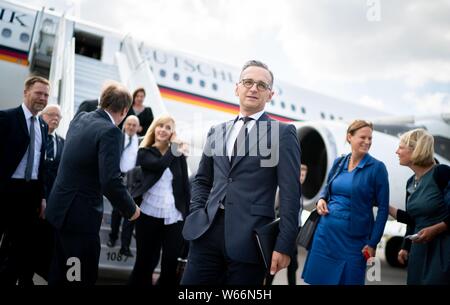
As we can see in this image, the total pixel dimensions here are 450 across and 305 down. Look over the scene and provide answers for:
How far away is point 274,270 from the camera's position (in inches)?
60.0

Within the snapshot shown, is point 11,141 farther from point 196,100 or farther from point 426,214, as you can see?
point 196,100

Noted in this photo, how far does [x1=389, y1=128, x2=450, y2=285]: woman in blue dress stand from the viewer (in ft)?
6.73

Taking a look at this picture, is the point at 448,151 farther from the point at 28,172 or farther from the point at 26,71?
the point at 26,71

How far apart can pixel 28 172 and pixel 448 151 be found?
6325 mm

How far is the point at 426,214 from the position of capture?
2.15 metres

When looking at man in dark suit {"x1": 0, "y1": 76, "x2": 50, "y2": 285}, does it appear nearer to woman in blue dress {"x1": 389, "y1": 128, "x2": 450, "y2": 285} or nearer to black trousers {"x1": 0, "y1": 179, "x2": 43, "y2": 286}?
black trousers {"x1": 0, "y1": 179, "x2": 43, "y2": 286}

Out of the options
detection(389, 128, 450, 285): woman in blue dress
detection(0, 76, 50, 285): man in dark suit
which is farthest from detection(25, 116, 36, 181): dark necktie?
detection(389, 128, 450, 285): woman in blue dress

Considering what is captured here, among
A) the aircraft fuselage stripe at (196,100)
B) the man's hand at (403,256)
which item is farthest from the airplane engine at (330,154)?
the aircraft fuselage stripe at (196,100)

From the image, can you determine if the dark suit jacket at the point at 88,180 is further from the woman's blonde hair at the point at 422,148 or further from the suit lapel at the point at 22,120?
the woman's blonde hair at the point at 422,148

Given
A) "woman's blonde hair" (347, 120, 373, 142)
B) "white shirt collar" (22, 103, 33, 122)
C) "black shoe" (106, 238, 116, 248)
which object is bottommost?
"black shoe" (106, 238, 116, 248)

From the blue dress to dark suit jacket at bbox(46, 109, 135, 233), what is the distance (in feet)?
3.54

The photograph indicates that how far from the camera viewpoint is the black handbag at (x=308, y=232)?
7.75 feet

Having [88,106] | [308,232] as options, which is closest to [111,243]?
[88,106]

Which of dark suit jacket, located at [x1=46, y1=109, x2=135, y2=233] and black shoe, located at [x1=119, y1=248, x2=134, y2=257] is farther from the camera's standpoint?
black shoe, located at [x1=119, y1=248, x2=134, y2=257]
